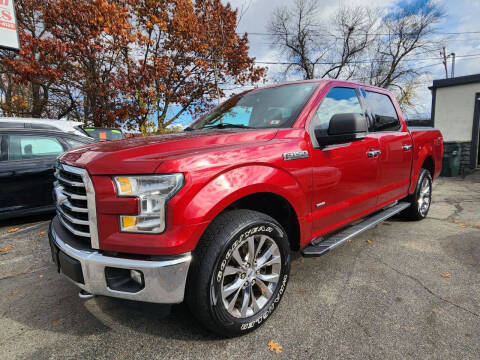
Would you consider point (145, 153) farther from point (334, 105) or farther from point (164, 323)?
point (334, 105)

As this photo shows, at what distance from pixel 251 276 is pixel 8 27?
13.4 meters

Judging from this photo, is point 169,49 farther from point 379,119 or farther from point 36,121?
point 379,119

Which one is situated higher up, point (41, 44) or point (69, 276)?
point (41, 44)

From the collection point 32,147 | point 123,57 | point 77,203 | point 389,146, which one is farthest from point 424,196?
point 123,57

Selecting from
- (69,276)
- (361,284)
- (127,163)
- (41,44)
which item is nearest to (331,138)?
(361,284)

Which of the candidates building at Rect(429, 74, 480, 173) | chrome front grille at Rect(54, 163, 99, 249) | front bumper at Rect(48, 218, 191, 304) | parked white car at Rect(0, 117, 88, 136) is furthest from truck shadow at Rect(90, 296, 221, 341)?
building at Rect(429, 74, 480, 173)

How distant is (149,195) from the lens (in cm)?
162

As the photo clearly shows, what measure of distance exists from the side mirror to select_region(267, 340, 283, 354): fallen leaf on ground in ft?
5.18

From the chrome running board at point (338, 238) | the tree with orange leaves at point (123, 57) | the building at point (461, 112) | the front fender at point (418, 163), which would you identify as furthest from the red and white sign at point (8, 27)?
the building at point (461, 112)

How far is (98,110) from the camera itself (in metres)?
13.4

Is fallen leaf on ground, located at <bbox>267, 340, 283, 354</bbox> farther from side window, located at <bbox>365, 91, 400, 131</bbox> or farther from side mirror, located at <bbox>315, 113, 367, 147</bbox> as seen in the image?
side window, located at <bbox>365, 91, 400, 131</bbox>

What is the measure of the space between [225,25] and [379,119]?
577 inches

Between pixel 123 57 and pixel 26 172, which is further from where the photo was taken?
pixel 123 57

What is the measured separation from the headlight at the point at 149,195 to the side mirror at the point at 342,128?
53.3 inches
